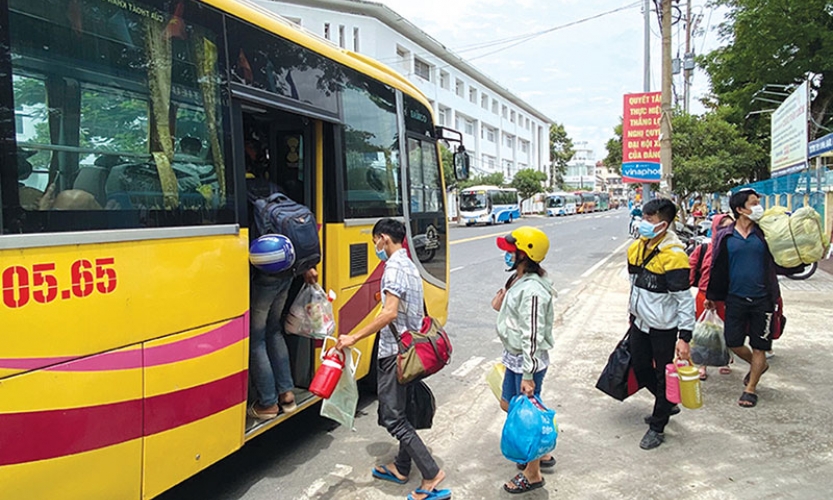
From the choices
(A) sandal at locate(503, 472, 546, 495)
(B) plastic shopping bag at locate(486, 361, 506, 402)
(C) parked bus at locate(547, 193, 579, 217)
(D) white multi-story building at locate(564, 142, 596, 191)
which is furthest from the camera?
(D) white multi-story building at locate(564, 142, 596, 191)

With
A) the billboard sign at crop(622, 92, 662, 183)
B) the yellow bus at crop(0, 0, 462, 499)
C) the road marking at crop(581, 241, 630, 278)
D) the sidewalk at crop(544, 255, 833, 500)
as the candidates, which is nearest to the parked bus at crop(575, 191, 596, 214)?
the road marking at crop(581, 241, 630, 278)

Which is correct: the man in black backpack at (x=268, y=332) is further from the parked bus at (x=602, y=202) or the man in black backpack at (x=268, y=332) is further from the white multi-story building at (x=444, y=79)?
the parked bus at (x=602, y=202)

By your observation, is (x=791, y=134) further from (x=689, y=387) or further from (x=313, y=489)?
(x=313, y=489)

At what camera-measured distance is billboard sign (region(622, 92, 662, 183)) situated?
12.5 m

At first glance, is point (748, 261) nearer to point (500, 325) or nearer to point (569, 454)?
point (569, 454)

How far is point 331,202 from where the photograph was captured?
445 cm

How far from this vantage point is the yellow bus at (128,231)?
7.55 ft

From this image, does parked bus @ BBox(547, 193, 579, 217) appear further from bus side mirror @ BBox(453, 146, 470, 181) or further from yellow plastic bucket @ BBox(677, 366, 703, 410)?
yellow plastic bucket @ BBox(677, 366, 703, 410)

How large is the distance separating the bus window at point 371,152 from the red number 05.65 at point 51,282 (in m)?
2.16

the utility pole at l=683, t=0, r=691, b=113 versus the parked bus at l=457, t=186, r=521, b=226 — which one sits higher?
the utility pole at l=683, t=0, r=691, b=113

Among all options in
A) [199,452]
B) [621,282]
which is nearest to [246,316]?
[199,452]

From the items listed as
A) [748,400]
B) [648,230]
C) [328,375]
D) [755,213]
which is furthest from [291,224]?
[748,400]

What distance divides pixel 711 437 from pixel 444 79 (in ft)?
159

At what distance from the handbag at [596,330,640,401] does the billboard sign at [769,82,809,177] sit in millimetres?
12266
